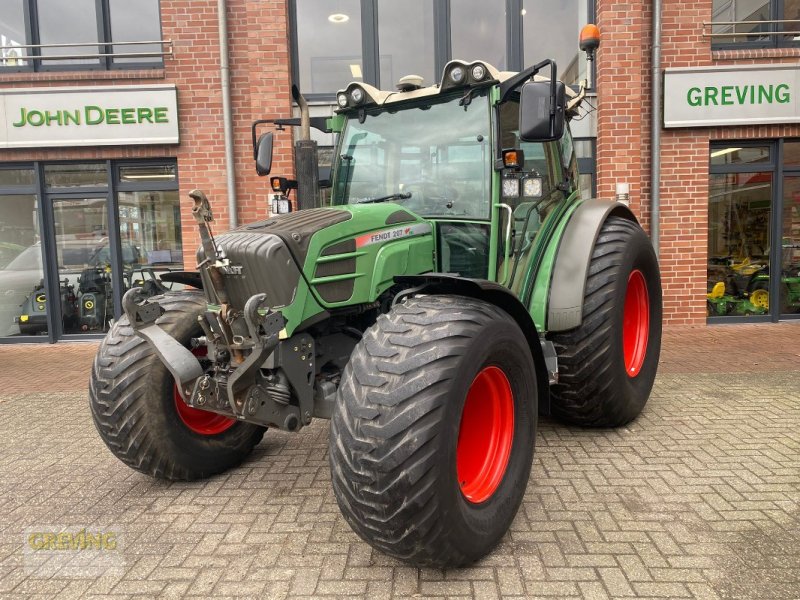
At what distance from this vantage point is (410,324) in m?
2.45

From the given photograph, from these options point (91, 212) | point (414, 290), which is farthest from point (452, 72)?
point (91, 212)

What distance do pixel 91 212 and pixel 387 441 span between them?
303 inches

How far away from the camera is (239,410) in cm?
269

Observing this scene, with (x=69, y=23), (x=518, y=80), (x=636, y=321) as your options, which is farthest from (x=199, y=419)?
(x=69, y=23)

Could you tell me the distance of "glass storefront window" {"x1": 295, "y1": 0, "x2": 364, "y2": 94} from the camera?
27.2ft

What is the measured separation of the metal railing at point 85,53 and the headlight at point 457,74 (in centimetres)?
581

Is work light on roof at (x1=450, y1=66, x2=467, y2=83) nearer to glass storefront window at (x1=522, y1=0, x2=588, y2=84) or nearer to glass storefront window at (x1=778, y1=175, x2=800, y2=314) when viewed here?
glass storefront window at (x1=522, y1=0, x2=588, y2=84)

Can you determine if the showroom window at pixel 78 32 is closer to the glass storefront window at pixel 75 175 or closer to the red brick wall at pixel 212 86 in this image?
the red brick wall at pixel 212 86

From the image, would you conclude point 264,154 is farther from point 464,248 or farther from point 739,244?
point 739,244

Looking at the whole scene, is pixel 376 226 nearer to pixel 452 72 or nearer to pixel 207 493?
pixel 452 72

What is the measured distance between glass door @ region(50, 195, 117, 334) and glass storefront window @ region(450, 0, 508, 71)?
543cm

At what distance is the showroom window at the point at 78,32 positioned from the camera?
26.5 feet

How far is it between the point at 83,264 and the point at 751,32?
9.73 m

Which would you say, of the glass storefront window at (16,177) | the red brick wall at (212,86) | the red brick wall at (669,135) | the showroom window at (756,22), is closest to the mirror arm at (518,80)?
the red brick wall at (669,135)
